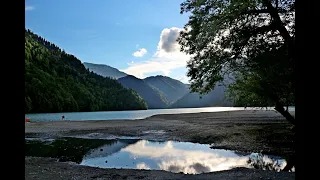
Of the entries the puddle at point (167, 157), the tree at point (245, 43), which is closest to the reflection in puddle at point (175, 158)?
the puddle at point (167, 157)

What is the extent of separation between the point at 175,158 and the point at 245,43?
384 inches

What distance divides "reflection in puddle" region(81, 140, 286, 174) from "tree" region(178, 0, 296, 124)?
5361mm

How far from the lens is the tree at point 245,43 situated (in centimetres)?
1644

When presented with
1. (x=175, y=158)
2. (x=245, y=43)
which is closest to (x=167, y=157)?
(x=175, y=158)

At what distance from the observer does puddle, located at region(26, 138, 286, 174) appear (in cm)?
1633

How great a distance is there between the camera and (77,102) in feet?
619

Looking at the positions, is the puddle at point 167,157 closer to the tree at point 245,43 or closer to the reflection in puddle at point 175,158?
the reflection in puddle at point 175,158

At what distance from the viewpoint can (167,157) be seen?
67.6ft

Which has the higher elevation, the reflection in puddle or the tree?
the tree

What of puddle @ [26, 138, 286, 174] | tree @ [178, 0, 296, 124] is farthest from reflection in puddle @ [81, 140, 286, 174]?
tree @ [178, 0, 296, 124]

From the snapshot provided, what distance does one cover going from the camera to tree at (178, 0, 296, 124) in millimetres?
16438

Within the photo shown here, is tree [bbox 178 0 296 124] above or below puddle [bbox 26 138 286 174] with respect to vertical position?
above

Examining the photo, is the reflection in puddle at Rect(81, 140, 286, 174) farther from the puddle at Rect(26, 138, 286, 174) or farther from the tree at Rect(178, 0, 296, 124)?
the tree at Rect(178, 0, 296, 124)

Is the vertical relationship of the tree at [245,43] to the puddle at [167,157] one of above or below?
above
